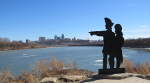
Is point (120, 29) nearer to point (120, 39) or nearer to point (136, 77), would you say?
point (120, 39)

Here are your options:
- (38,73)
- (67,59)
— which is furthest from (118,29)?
(67,59)

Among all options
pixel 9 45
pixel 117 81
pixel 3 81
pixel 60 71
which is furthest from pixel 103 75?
pixel 9 45

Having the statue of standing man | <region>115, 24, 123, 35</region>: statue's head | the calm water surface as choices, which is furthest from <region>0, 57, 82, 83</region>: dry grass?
the calm water surface

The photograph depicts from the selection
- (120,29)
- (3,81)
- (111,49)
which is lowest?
(3,81)

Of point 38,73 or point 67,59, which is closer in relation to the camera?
point 38,73

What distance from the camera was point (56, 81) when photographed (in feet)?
44.4

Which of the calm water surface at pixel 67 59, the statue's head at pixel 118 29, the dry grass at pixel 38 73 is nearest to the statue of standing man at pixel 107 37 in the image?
the statue's head at pixel 118 29

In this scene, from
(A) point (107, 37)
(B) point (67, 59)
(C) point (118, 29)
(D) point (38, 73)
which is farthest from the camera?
(B) point (67, 59)

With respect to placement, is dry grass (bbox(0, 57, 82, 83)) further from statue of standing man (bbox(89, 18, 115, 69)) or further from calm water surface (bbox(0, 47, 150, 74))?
calm water surface (bbox(0, 47, 150, 74))

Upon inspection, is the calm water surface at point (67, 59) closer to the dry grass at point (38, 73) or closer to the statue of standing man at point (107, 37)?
the dry grass at point (38, 73)

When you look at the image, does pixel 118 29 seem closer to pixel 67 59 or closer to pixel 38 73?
pixel 38 73

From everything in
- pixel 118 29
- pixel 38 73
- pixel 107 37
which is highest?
pixel 118 29

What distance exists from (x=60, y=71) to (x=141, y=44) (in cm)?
9366

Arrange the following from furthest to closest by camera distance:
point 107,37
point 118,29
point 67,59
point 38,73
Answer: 1. point 67,59
2. point 38,73
3. point 118,29
4. point 107,37
